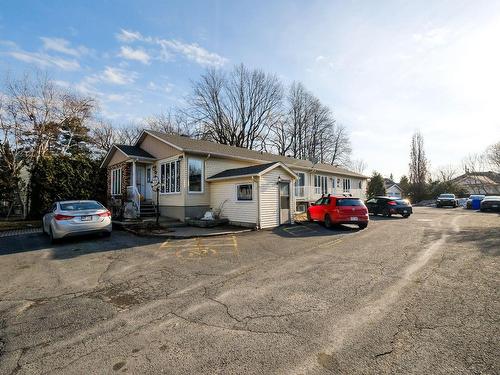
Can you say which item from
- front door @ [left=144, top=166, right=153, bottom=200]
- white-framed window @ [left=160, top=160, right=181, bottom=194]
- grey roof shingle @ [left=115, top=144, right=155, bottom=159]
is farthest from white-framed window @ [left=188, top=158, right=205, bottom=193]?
front door @ [left=144, top=166, right=153, bottom=200]

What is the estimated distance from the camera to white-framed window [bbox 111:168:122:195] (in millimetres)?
18509

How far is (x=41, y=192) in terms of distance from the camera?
1708 cm

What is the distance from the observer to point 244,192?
544 inches

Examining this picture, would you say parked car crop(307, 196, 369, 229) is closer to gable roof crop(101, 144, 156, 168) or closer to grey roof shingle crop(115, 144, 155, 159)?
gable roof crop(101, 144, 156, 168)

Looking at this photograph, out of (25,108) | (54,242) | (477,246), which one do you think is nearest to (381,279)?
(477,246)

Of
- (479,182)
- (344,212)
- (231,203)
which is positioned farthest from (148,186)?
(479,182)

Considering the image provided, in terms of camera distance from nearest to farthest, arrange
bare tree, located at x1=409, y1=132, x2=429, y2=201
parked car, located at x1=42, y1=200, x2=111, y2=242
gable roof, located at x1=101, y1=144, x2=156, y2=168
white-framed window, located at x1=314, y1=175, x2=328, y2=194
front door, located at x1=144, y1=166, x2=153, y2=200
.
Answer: parked car, located at x1=42, y1=200, x2=111, y2=242 → gable roof, located at x1=101, y1=144, x2=156, y2=168 → front door, located at x1=144, y1=166, x2=153, y2=200 → white-framed window, located at x1=314, y1=175, x2=328, y2=194 → bare tree, located at x1=409, y1=132, x2=429, y2=201

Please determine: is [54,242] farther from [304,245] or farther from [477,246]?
[477,246]

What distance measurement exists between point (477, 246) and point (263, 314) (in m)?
8.44

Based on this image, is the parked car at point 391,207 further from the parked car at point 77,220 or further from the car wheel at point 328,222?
the parked car at point 77,220

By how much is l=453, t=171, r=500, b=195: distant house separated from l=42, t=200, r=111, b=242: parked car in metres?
64.7

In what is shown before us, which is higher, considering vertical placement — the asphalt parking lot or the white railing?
the white railing

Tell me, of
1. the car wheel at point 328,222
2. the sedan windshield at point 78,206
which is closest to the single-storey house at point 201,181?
the car wheel at point 328,222

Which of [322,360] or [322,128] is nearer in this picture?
[322,360]
